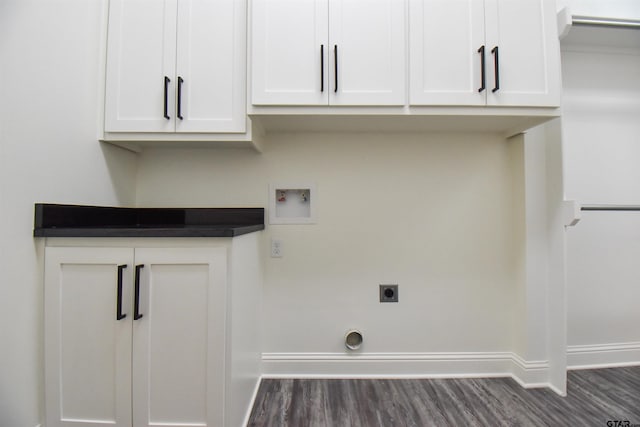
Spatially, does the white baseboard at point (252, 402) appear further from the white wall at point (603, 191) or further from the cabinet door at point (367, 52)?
the white wall at point (603, 191)

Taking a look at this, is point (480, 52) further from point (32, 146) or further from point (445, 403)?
point (32, 146)

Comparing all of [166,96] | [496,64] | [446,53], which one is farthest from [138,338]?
[496,64]

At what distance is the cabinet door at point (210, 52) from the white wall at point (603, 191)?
6.63 ft

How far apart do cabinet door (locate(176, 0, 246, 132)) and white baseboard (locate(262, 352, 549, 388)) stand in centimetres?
144

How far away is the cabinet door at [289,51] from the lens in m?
1.25

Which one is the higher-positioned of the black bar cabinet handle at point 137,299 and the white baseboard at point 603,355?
the black bar cabinet handle at point 137,299

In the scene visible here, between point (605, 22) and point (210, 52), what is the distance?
205cm

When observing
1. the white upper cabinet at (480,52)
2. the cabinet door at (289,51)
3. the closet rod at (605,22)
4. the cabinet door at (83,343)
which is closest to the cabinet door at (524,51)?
the white upper cabinet at (480,52)

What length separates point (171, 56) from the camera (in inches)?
51.2

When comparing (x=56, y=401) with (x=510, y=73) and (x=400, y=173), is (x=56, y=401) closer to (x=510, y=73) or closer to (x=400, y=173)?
(x=400, y=173)

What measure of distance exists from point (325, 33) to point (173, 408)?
1.72 m

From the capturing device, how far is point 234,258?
1.06 m

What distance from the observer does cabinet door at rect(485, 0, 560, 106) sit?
4.17 feet

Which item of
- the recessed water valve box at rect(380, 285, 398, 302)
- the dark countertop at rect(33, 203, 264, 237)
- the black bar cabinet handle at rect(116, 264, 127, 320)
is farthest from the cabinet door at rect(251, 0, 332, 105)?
the recessed water valve box at rect(380, 285, 398, 302)
